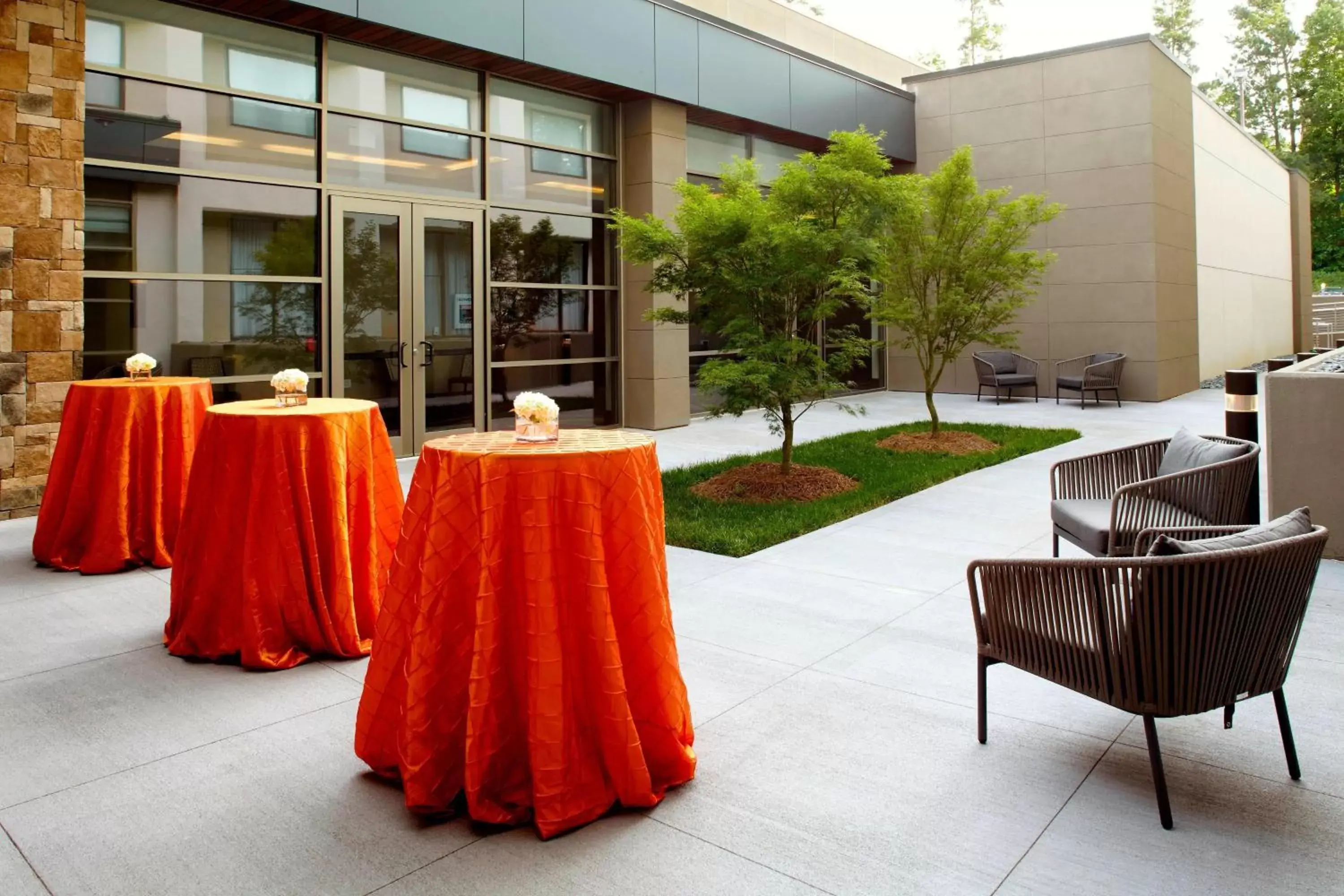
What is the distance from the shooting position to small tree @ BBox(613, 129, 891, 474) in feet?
26.8

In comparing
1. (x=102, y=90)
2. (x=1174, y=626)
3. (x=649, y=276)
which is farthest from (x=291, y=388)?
(x=649, y=276)

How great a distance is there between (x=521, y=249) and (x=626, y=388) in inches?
99.3

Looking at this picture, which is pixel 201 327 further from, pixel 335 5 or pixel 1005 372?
pixel 1005 372

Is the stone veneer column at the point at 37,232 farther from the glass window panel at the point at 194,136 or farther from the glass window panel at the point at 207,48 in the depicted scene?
the glass window panel at the point at 207,48

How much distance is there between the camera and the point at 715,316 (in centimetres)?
868

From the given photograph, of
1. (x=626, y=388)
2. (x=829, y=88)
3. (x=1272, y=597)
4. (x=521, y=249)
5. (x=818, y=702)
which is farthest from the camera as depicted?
(x=829, y=88)

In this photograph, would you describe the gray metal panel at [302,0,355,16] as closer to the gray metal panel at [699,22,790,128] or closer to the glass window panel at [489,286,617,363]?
the glass window panel at [489,286,617,363]

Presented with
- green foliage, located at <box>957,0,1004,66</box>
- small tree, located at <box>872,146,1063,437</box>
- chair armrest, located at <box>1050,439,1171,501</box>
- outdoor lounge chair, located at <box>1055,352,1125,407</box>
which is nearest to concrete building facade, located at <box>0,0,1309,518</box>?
outdoor lounge chair, located at <box>1055,352,1125,407</box>

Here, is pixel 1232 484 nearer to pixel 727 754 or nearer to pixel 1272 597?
pixel 1272 597

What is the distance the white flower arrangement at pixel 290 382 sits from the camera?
4783 millimetres

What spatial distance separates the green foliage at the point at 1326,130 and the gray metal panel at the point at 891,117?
28.2 metres

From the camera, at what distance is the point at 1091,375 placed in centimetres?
1592

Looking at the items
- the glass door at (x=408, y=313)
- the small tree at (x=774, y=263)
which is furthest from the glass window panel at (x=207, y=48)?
the small tree at (x=774, y=263)

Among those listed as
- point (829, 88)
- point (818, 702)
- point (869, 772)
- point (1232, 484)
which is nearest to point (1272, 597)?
point (869, 772)
